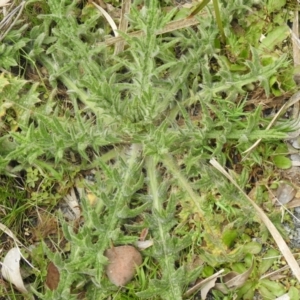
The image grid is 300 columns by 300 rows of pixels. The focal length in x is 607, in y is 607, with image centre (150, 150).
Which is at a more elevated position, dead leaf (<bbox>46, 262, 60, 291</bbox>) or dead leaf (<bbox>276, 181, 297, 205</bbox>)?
dead leaf (<bbox>276, 181, 297, 205</bbox>)

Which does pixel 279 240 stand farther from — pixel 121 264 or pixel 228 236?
pixel 121 264

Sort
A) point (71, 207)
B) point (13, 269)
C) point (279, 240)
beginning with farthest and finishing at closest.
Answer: point (71, 207) < point (13, 269) < point (279, 240)

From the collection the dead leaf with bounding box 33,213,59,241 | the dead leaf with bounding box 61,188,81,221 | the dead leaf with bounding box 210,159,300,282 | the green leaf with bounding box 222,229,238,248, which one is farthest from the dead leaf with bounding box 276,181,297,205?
the dead leaf with bounding box 33,213,59,241

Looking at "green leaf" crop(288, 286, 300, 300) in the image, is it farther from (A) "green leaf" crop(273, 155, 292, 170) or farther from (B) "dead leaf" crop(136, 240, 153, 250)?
(B) "dead leaf" crop(136, 240, 153, 250)

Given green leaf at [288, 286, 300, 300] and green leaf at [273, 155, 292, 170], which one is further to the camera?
green leaf at [273, 155, 292, 170]

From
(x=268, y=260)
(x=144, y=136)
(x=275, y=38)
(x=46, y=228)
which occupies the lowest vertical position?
(x=268, y=260)

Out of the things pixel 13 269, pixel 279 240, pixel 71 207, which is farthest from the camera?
pixel 71 207

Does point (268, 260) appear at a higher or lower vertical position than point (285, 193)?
lower

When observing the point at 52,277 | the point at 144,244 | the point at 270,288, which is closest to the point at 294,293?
the point at 270,288

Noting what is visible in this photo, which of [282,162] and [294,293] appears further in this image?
[282,162]
